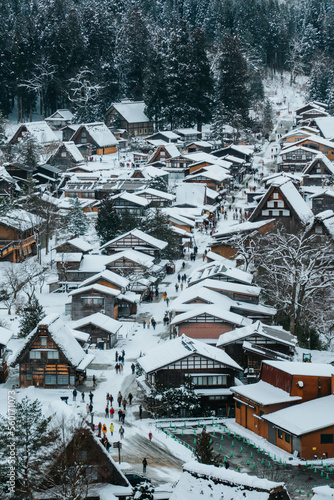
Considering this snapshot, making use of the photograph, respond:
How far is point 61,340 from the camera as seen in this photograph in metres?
31.8

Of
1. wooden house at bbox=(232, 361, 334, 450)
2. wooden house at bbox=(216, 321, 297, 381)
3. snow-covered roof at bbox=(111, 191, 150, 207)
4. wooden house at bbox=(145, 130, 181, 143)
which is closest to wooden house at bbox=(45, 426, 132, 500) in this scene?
wooden house at bbox=(232, 361, 334, 450)

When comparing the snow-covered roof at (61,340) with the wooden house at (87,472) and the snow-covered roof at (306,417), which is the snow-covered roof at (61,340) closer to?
the snow-covered roof at (306,417)

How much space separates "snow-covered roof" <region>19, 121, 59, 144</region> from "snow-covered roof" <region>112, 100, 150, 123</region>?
27.8 feet

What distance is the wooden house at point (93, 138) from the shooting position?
72.5 metres

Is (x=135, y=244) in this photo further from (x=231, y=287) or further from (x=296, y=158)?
(x=296, y=158)

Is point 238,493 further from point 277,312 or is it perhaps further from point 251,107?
point 251,107

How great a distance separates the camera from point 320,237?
45.8 metres

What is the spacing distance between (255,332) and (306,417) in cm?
626

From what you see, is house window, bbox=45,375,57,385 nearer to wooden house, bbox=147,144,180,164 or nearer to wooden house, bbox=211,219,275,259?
wooden house, bbox=211,219,275,259

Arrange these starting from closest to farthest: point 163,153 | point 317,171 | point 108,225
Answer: point 108,225
point 317,171
point 163,153

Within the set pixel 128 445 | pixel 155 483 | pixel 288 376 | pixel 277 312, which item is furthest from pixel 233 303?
pixel 155 483

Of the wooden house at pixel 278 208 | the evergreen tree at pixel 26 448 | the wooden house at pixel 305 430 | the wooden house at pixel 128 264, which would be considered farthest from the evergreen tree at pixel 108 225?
the evergreen tree at pixel 26 448

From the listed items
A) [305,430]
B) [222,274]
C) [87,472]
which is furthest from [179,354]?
[87,472]

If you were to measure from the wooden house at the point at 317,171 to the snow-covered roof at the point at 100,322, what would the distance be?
98.1ft
